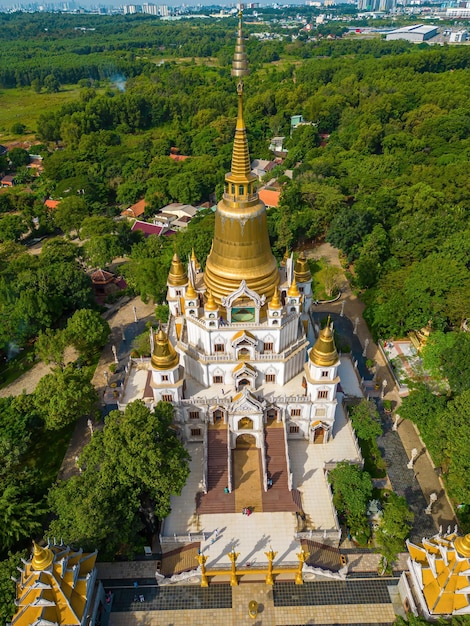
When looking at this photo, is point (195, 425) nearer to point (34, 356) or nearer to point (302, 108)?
point (34, 356)

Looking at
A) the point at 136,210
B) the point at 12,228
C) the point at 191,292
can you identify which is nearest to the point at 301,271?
the point at 191,292

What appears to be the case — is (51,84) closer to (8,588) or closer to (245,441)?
(245,441)

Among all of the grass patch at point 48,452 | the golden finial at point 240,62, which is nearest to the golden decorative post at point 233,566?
the grass patch at point 48,452

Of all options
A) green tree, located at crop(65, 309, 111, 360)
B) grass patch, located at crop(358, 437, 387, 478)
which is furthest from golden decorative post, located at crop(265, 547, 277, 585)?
green tree, located at crop(65, 309, 111, 360)

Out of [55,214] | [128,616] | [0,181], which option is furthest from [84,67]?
[128,616]

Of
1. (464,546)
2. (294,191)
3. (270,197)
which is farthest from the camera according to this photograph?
(270,197)
